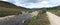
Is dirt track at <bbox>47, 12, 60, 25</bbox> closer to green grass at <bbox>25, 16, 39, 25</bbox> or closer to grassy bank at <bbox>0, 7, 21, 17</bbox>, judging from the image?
green grass at <bbox>25, 16, 39, 25</bbox>

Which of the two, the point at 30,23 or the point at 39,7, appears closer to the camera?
the point at 30,23

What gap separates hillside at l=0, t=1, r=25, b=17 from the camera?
690 mm

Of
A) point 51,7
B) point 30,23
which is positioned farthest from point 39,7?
point 30,23

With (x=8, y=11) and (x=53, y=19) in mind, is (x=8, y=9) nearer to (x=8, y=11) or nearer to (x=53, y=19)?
(x=8, y=11)

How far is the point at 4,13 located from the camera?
685mm

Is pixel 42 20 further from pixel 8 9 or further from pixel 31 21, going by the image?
pixel 8 9

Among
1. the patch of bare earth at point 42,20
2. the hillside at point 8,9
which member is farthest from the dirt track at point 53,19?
the hillside at point 8,9

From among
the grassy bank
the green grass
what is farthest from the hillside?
the green grass

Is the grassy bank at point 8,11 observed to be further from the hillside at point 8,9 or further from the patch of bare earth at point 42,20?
the patch of bare earth at point 42,20

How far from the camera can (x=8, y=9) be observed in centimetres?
71

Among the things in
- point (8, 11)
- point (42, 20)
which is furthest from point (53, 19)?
point (8, 11)

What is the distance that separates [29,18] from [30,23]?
0.04 metres

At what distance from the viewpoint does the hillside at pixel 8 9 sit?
69 centimetres

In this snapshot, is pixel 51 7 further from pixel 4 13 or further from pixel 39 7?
pixel 4 13
